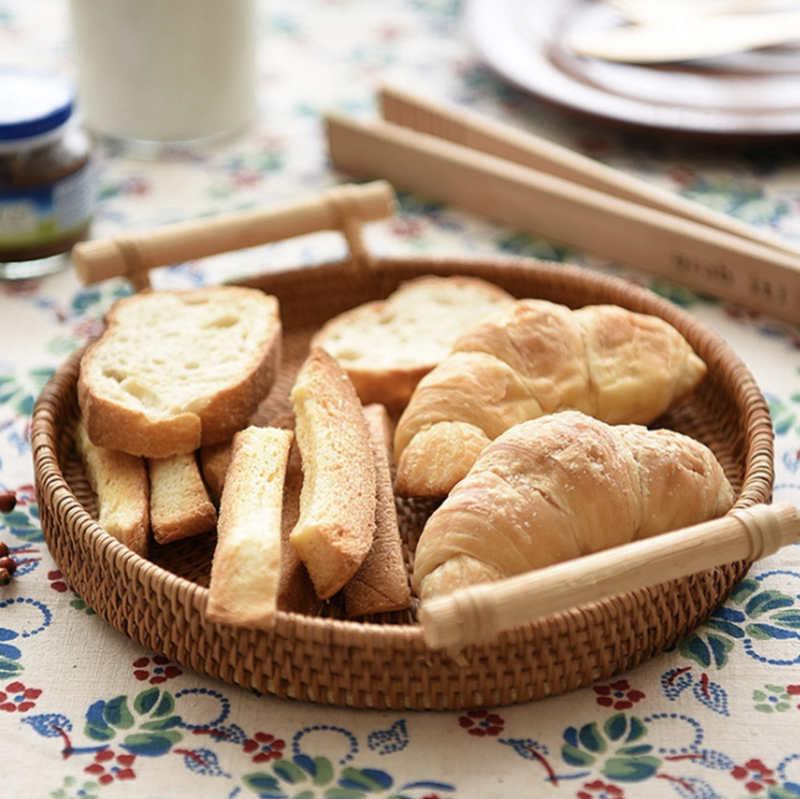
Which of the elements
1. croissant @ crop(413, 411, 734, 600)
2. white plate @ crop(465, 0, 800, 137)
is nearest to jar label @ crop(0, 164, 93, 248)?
white plate @ crop(465, 0, 800, 137)

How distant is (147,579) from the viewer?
1.10m

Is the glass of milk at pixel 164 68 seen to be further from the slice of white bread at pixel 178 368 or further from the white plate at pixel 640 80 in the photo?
the slice of white bread at pixel 178 368

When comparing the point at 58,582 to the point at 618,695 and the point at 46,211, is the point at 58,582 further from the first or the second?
the point at 46,211

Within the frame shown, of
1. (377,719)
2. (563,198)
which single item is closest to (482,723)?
(377,719)

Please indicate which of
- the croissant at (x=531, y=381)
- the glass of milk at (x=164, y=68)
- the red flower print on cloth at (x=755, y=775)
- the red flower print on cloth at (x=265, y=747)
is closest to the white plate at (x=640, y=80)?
the glass of milk at (x=164, y=68)

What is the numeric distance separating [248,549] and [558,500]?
30 centimetres

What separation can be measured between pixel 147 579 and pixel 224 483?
0.61 feet

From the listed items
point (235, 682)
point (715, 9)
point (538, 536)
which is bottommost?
point (235, 682)

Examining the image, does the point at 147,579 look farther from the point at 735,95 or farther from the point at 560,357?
the point at 735,95

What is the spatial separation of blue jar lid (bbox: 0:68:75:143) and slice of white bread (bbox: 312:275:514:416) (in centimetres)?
55

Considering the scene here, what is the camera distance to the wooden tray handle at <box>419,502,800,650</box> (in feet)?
3.14

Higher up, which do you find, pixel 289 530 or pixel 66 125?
pixel 66 125

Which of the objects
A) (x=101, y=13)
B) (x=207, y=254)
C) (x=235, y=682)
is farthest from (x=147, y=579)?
(x=101, y=13)

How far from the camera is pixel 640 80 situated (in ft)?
7.38
